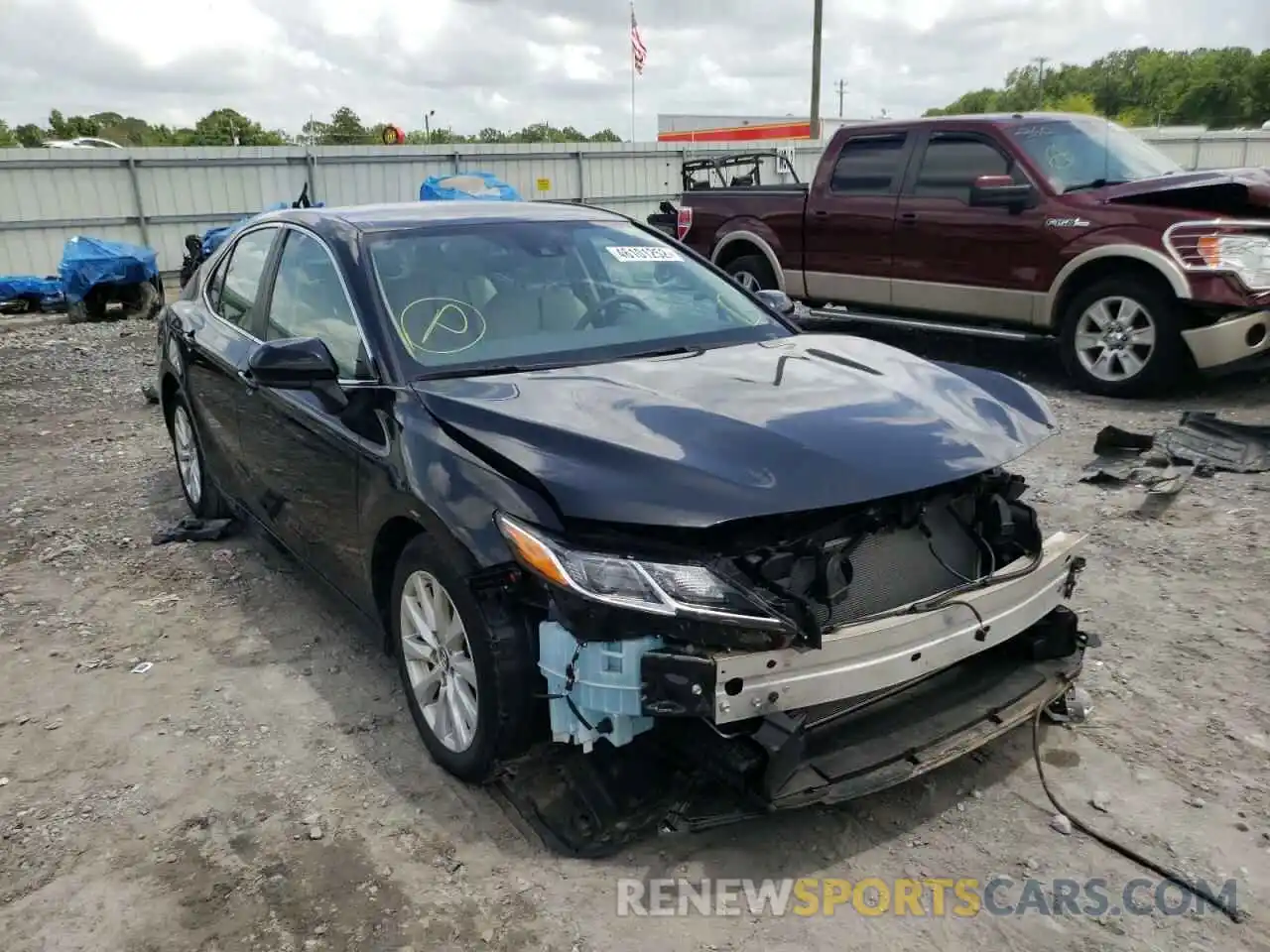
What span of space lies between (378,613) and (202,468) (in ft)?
8.11

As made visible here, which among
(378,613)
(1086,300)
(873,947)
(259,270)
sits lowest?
(873,947)

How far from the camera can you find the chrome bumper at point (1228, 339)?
679cm

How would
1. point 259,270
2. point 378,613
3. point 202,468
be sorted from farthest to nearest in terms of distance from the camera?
point 202,468 < point 259,270 < point 378,613

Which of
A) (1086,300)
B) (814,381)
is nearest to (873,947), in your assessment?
(814,381)

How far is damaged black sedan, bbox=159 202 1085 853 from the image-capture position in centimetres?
252

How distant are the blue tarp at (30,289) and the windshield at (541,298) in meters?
13.1

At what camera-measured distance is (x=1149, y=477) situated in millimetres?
5559

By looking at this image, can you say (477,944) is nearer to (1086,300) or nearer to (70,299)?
(1086,300)

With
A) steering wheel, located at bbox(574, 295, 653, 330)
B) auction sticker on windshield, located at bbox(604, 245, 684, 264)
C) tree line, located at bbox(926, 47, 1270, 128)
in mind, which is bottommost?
steering wheel, located at bbox(574, 295, 653, 330)

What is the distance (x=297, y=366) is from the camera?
3270 millimetres

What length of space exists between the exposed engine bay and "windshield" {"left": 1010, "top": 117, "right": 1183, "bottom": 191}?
5.65 metres

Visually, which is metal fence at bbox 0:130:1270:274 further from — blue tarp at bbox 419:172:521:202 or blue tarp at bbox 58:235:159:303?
blue tarp at bbox 419:172:521:202

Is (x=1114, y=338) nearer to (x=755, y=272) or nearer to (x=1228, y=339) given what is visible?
(x=1228, y=339)

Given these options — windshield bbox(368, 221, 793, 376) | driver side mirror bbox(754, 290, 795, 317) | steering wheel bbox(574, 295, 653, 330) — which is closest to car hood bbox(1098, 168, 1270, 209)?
driver side mirror bbox(754, 290, 795, 317)
